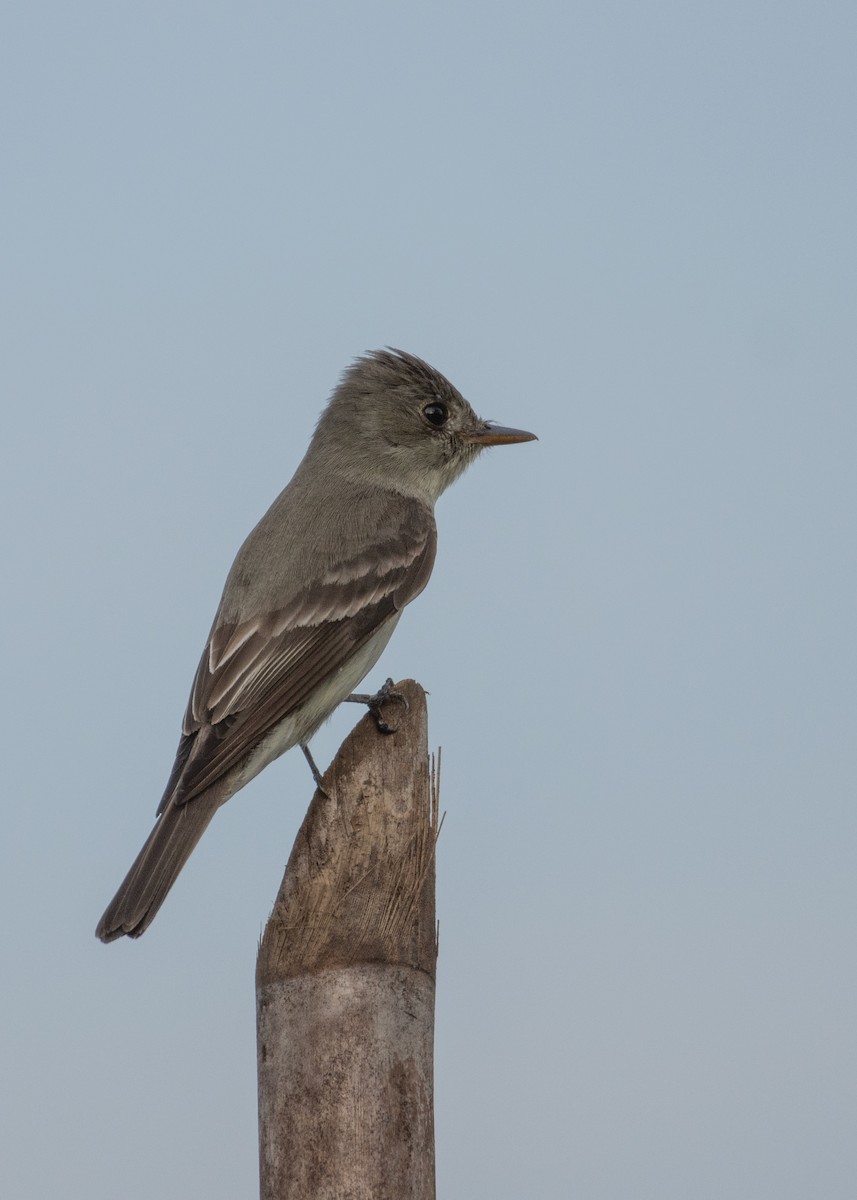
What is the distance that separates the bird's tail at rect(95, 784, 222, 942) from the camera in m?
6.76

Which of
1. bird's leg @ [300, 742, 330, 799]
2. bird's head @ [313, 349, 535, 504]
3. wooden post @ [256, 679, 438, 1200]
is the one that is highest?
bird's head @ [313, 349, 535, 504]

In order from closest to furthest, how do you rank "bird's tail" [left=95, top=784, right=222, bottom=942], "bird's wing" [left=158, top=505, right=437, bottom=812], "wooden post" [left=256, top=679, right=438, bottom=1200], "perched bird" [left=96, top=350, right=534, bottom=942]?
"wooden post" [left=256, top=679, right=438, bottom=1200], "bird's tail" [left=95, top=784, right=222, bottom=942], "perched bird" [left=96, top=350, right=534, bottom=942], "bird's wing" [left=158, top=505, right=437, bottom=812]

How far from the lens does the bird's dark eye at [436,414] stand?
10.7 meters

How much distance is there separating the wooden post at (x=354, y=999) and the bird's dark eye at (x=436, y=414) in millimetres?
4487

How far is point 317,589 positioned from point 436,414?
102 inches

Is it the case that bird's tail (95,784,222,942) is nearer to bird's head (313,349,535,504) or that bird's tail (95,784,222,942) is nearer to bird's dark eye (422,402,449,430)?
bird's head (313,349,535,504)

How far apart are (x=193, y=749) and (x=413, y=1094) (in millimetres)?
2541

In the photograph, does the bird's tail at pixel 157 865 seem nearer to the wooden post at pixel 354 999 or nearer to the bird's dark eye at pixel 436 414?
the wooden post at pixel 354 999

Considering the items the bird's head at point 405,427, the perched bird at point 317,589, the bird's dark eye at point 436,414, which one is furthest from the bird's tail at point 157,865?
the bird's dark eye at point 436,414

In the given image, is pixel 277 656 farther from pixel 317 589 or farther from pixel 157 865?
pixel 157 865

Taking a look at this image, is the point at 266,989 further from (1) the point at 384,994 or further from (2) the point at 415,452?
(2) the point at 415,452

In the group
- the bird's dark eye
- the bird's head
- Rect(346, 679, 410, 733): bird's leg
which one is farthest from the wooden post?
the bird's dark eye

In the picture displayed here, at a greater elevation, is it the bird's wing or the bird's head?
the bird's head

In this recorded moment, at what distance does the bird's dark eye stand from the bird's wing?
1.75m
